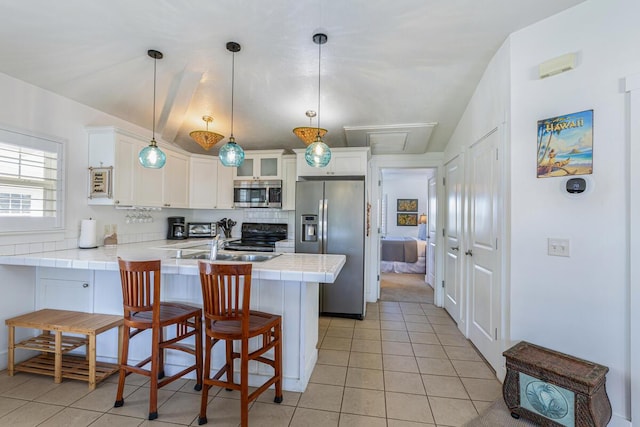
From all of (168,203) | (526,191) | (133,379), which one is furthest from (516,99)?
(168,203)

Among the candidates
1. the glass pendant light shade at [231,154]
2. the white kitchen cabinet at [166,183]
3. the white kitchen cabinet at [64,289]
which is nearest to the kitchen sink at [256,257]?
the glass pendant light shade at [231,154]

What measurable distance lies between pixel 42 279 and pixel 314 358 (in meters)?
2.61

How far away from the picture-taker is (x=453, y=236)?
12.4ft

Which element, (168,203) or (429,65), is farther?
(168,203)

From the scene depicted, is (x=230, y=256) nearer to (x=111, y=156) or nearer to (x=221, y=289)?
(x=221, y=289)

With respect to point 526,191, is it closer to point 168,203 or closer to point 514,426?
point 514,426

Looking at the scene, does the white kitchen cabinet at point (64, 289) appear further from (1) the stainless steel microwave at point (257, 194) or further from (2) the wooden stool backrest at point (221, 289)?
(1) the stainless steel microwave at point (257, 194)

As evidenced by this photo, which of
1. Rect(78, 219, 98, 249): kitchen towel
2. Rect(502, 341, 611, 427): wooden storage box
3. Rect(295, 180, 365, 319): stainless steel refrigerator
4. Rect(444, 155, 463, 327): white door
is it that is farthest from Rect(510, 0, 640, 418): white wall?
Rect(78, 219, 98, 249): kitchen towel

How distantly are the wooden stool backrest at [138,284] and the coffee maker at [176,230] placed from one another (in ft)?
8.05

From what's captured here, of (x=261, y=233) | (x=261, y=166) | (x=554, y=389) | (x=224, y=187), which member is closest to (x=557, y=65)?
(x=554, y=389)

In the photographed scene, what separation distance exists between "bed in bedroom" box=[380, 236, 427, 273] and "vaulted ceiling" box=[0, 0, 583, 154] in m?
3.67

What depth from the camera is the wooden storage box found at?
1.64 metres

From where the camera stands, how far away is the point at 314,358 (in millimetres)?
2602

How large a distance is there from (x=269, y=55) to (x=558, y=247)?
8.82ft
